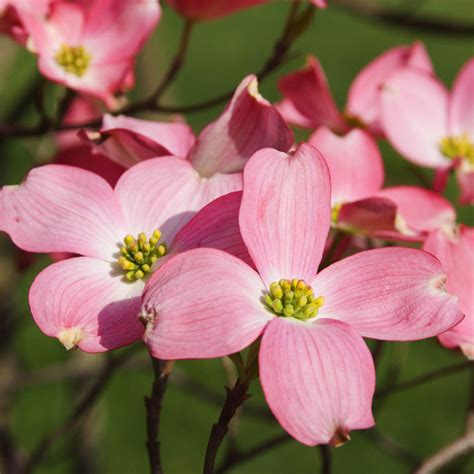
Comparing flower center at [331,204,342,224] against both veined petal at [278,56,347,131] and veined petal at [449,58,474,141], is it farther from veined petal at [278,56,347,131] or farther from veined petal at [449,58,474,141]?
veined petal at [449,58,474,141]

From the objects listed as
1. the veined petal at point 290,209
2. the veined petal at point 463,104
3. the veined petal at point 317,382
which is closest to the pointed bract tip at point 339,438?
the veined petal at point 317,382

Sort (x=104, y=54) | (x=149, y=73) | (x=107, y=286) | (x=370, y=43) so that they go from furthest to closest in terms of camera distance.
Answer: (x=370, y=43) < (x=149, y=73) < (x=104, y=54) < (x=107, y=286)

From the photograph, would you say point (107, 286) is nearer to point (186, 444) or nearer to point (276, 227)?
point (276, 227)

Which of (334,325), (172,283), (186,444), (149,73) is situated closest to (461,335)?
(334,325)

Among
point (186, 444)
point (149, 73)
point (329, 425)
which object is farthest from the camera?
point (186, 444)

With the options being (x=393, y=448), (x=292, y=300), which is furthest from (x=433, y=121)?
(x=292, y=300)

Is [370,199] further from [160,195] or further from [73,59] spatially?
[73,59]
